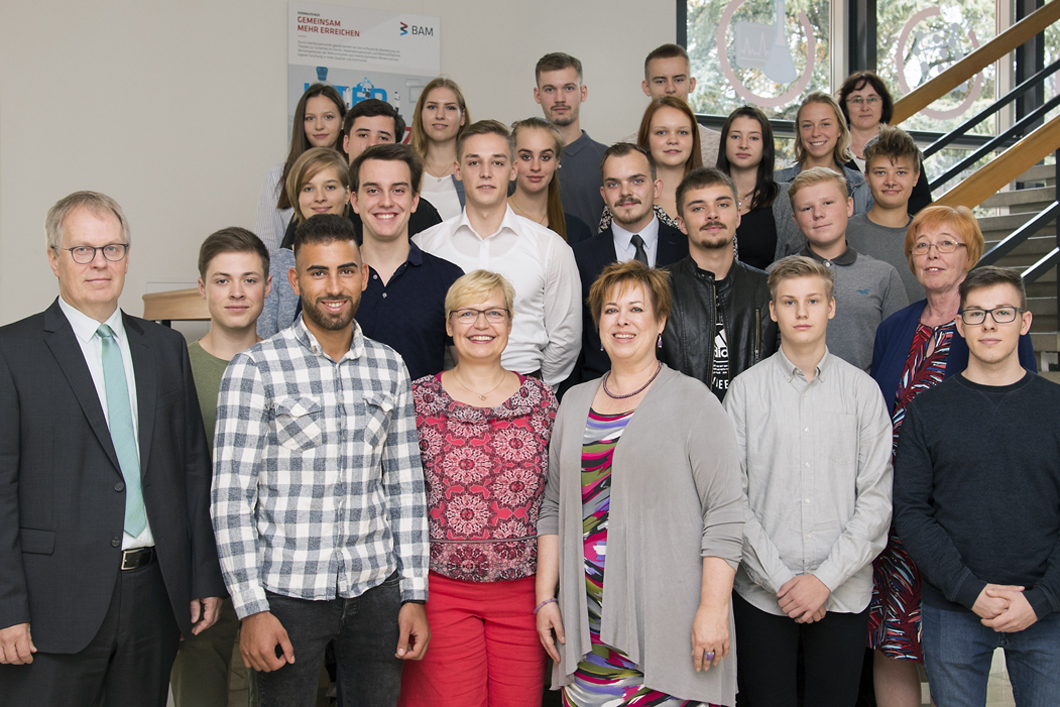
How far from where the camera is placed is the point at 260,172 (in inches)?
189

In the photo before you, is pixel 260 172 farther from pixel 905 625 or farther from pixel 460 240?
pixel 905 625

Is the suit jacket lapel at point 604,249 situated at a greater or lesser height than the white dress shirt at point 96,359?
greater

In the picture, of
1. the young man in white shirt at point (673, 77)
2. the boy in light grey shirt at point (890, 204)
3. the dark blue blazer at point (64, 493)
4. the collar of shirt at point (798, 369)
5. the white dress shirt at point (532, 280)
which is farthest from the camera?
the young man in white shirt at point (673, 77)

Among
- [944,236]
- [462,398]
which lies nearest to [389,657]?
[462,398]

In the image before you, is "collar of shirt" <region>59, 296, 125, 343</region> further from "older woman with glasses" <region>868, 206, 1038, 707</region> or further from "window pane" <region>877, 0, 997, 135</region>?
"window pane" <region>877, 0, 997, 135</region>

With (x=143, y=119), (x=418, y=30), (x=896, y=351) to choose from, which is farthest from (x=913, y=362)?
(x=143, y=119)

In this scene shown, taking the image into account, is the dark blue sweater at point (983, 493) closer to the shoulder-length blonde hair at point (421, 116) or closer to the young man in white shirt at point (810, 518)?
the young man in white shirt at point (810, 518)

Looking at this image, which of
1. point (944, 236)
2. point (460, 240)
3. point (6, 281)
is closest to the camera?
point (944, 236)

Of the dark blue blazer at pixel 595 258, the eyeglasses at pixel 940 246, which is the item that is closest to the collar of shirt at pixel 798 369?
the eyeglasses at pixel 940 246

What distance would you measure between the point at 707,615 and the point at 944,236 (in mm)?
1432

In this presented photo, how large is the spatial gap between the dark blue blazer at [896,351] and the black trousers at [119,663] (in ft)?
6.57

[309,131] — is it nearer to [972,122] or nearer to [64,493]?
[64,493]

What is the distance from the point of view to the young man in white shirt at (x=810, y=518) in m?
2.14

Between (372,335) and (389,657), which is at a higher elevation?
(372,335)
